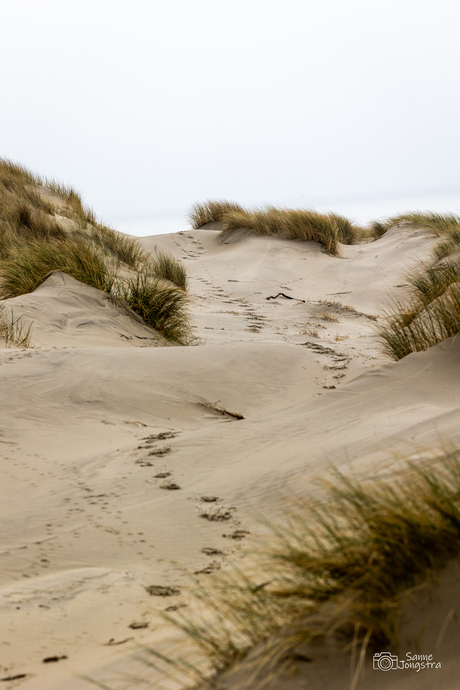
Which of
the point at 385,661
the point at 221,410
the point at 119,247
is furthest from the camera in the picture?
the point at 119,247

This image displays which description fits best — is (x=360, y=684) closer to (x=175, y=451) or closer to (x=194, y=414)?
(x=175, y=451)

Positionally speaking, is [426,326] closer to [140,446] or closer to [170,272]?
[140,446]

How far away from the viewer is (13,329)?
4.73 metres

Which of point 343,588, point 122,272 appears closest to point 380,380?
point 343,588

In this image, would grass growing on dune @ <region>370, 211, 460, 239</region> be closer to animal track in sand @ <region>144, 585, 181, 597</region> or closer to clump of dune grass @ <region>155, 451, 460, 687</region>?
animal track in sand @ <region>144, 585, 181, 597</region>

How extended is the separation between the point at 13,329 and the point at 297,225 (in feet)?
28.0

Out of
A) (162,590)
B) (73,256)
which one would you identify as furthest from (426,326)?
(73,256)

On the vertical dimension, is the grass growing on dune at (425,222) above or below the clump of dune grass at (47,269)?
above

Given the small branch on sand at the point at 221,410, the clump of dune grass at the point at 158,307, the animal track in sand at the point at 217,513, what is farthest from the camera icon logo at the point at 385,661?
the clump of dune grass at the point at 158,307

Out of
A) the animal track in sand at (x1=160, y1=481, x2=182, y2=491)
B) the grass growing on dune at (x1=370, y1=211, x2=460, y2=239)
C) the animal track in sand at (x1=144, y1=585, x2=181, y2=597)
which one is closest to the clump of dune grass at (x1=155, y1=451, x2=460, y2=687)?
the animal track in sand at (x1=144, y1=585, x2=181, y2=597)

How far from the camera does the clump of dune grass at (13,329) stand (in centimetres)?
462

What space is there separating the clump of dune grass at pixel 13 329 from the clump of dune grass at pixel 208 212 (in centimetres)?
1085

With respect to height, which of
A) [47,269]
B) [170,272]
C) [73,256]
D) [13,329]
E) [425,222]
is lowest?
[13,329]

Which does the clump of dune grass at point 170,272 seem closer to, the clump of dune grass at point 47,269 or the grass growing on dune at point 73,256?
the grass growing on dune at point 73,256
